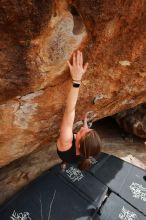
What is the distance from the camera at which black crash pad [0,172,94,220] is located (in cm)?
396

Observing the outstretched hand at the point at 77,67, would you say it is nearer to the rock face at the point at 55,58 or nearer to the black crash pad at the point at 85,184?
the rock face at the point at 55,58

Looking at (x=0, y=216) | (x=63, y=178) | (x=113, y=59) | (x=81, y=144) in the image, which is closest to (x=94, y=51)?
(x=113, y=59)

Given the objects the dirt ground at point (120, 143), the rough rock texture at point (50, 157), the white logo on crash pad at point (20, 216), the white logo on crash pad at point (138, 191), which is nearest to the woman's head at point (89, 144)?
the white logo on crash pad at point (20, 216)

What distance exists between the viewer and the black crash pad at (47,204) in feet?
13.0

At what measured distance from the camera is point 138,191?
14.9ft

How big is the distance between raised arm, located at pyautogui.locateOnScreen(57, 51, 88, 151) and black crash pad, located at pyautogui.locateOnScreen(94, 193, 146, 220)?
1.32m

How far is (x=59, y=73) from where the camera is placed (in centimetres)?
318

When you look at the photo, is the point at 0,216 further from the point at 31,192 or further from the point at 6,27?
the point at 6,27

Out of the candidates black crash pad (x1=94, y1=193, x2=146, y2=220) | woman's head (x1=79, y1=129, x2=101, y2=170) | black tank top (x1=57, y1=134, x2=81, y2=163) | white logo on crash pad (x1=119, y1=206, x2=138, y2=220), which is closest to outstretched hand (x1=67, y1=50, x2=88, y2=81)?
woman's head (x1=79, y1=129, x2=101, y2=170)

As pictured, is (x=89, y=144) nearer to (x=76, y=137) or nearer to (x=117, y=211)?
(x=76, y=137)

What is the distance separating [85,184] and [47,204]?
678 millimetres

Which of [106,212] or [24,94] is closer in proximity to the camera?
[24,94]

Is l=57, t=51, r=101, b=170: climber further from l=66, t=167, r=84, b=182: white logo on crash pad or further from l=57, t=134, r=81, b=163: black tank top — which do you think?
l=66, t=167, r=84, b=182: white logo on crash pad

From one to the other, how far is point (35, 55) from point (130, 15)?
1.10 metres
